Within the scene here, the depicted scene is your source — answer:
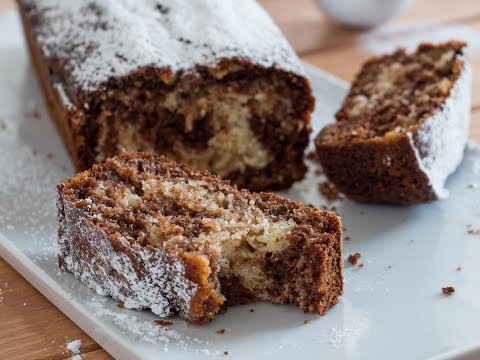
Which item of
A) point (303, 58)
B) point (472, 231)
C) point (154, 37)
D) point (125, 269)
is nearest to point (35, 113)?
point (154, 37)

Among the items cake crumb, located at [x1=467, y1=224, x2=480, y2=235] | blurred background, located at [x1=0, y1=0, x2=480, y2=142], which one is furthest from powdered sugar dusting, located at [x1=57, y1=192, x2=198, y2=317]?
blurred background, located at [x1=0, y1=0, x2=480, y2=142]

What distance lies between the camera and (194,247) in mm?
2641

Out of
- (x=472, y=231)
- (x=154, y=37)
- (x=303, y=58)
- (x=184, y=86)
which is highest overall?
(x=154, y=37)

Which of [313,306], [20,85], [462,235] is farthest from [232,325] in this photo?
[20,85]

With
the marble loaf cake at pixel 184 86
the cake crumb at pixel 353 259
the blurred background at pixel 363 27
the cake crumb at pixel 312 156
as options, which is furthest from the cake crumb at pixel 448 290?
the blurred background at pixel 363 27

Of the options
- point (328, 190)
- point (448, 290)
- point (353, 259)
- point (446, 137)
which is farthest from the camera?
point (328, 190)

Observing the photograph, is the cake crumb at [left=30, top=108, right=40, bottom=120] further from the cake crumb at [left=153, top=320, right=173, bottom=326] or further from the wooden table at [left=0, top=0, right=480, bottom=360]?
the cake crumb at [left=153, top=320, right=173, bottom=326]

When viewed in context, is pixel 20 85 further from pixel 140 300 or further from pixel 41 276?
Result: pixel 140 300

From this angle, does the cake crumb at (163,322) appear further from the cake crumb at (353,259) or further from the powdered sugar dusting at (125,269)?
the cake crumb at (353,259)

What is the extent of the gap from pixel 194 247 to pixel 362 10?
8.37ft

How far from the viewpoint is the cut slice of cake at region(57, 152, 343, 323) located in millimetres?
2639

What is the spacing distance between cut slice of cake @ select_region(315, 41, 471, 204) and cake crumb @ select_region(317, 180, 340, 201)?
0.10 m

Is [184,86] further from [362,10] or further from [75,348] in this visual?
[362,10]

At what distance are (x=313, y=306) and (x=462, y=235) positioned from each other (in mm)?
736
